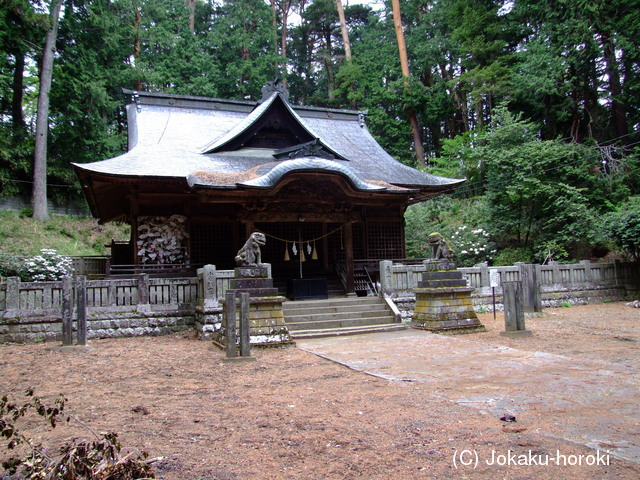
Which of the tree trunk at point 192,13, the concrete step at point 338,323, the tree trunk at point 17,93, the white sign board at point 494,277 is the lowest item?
the concrete step at point 338,323

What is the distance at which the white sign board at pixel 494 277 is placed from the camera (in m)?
15.3

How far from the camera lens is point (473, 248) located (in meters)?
21.4

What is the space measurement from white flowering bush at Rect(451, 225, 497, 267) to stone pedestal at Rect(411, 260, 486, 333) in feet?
33.7

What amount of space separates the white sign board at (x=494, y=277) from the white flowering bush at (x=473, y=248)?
19.4 ft

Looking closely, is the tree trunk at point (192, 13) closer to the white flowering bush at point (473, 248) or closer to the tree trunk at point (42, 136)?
the tree trunk at point (42, 136)

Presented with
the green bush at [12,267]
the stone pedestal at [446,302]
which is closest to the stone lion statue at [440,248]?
the stone pedestal at [446,302]

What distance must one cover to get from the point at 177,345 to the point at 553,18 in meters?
24.0

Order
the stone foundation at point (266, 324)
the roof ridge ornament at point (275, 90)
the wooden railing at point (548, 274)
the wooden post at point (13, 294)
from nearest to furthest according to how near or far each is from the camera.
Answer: the stone foundation at point (266, 324) → the wooden post at point (13, 294) → the wooden railing at point (548, 274) → the roof ridge ornament at point (275, 90)

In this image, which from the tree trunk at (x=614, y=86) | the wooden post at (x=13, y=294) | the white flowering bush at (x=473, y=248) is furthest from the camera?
the tree trunk at (x=614, y=86)

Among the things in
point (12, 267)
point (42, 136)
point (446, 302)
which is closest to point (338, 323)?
point (446, 302)

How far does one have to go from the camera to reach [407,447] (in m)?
4.10

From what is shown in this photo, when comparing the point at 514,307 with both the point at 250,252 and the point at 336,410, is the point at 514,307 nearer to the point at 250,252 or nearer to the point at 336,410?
the point at 250,252

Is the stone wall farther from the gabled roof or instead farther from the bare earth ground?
the bare earth ground

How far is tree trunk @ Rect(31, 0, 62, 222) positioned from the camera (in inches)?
974
